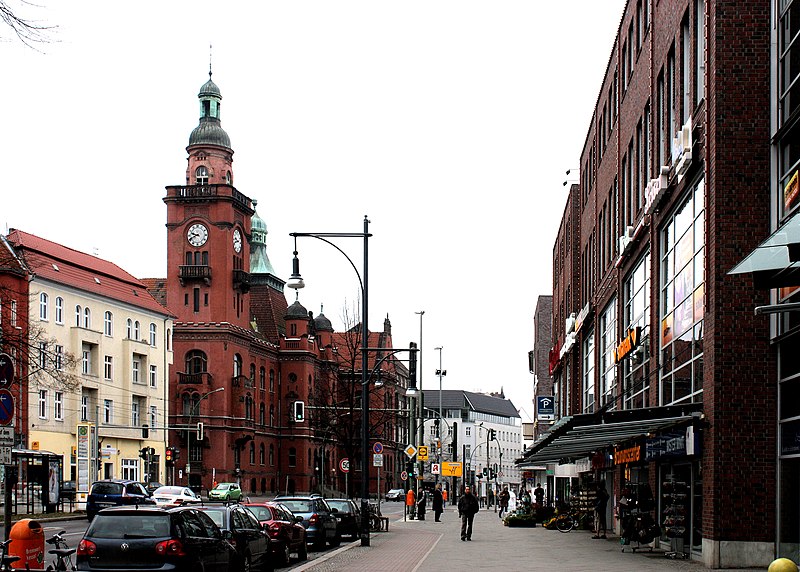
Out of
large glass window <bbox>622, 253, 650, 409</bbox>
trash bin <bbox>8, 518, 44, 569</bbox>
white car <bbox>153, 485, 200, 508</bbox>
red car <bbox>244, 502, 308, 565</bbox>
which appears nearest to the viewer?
trash bin <bbox>8, 518, 44, 569</bbox>

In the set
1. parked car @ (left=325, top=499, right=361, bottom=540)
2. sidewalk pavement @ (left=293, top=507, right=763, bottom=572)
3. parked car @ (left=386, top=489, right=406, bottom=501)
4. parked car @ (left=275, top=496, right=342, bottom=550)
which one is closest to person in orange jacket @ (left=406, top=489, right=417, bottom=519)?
sidewalk pavement @ (left=293, top=507, right=763, bottom=572)

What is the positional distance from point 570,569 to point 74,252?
60773mm

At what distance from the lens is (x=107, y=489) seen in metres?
45.7

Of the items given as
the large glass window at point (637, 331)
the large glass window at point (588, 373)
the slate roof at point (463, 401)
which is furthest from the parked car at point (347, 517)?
the slate roof at point (463, 401)

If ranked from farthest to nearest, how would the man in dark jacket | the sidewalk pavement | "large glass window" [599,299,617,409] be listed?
"large glass window" [599,299,617,409]
the man in dark jacket
the sidewalk pavement

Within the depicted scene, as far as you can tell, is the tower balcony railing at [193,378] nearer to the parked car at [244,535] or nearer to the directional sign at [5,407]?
the parked car at [244,535]

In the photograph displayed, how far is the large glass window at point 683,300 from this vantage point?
23.7 meters

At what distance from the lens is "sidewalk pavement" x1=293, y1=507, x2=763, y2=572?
77.0 feet

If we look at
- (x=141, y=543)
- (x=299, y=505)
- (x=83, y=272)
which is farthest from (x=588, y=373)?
(x=83, y=272)

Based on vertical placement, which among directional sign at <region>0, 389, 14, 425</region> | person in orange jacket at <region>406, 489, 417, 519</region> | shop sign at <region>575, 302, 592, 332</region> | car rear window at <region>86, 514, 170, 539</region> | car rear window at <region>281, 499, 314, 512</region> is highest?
shop sign at <region>575, 302, 592, 332</region>

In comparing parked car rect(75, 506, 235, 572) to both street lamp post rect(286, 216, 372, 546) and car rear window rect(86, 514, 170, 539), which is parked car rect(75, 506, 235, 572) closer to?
car rear window rect(86, 514, 170, 539)

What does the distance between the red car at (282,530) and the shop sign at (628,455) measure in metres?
8.68

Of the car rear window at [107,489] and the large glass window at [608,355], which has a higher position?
the large glass window at [608,355]

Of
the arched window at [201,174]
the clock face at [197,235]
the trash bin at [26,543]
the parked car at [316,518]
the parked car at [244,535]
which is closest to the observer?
the trash bin at [26,543]
